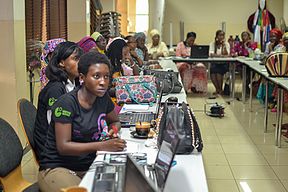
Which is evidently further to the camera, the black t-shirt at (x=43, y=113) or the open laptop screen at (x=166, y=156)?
the black t-shirt at (x=43, y=113)

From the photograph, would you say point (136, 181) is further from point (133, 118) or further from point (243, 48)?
point (243, 48)

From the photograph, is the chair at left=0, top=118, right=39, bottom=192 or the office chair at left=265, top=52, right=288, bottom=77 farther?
the office chair at left=265, top=52, right=288, bottom=77

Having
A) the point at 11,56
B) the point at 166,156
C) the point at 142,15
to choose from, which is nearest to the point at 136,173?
the point at 166,156

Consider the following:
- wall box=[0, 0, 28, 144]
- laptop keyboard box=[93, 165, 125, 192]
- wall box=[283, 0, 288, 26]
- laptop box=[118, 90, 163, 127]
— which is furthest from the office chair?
wall box=[283, 0, 288, 26]

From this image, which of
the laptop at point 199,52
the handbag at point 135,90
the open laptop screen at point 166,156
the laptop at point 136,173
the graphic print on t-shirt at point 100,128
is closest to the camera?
the laptop at point 136,173

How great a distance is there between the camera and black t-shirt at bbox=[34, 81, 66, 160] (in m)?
2.75

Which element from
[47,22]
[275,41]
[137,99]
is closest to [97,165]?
[137,99]

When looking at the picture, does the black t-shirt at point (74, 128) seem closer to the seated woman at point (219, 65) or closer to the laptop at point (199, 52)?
the laptop at point (199, 52)

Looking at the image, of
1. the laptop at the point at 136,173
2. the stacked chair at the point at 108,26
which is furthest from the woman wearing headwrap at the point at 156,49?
the laptop at the point at 136,173

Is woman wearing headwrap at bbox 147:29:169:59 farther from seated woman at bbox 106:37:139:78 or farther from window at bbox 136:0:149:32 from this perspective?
seated woman at bbox 106:37:139:78

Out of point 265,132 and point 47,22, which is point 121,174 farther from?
point 47,22

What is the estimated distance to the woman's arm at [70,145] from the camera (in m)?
2.36

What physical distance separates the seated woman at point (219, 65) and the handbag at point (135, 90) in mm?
5278

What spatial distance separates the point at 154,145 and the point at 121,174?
0.58 metres
